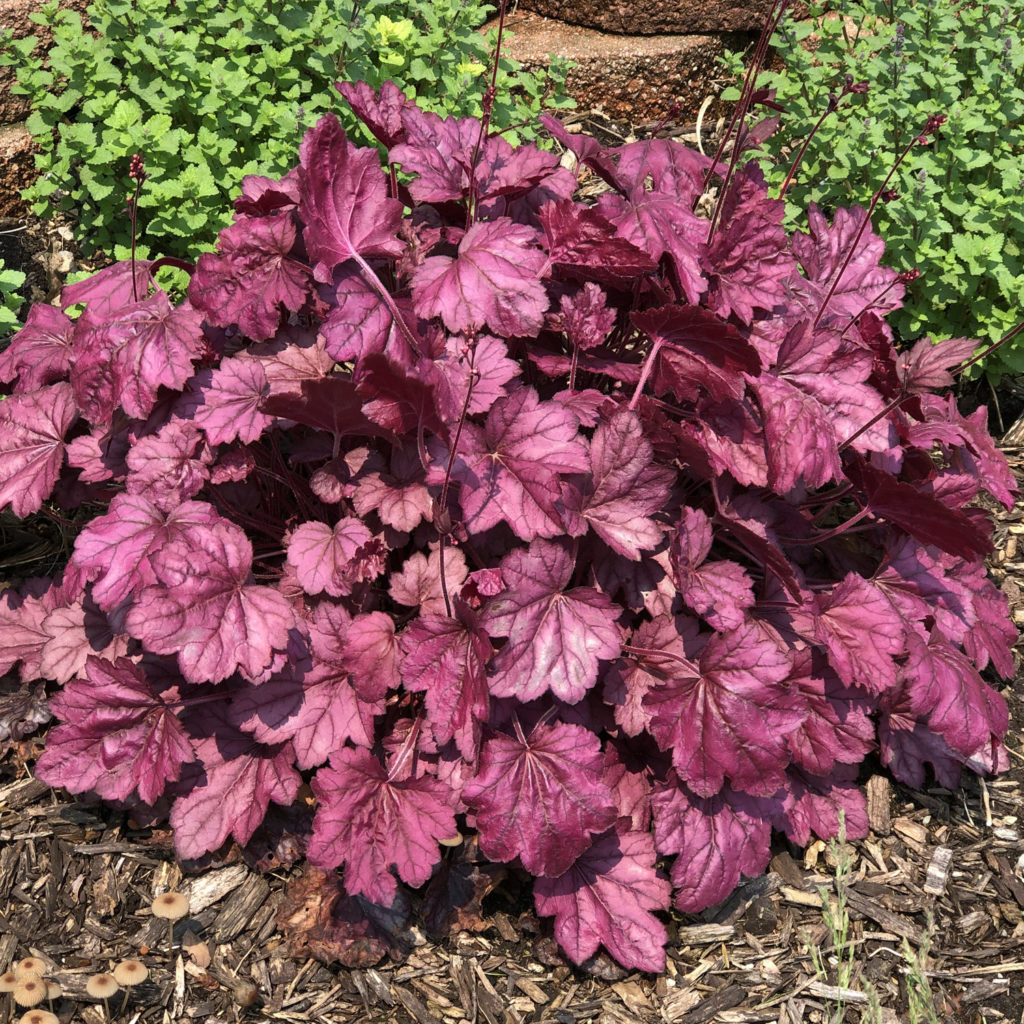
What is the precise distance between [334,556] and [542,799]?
0.74m

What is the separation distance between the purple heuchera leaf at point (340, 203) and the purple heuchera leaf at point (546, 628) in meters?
0.84

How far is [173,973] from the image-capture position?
2605mm

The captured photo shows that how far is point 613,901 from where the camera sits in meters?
2.63

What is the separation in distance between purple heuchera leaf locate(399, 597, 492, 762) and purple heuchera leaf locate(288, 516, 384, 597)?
180mm

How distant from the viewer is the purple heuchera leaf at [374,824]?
8.05 ft

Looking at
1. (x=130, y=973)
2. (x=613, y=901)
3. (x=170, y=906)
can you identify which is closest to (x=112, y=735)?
(x=170, y=906)

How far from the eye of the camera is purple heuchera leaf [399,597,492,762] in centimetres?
241

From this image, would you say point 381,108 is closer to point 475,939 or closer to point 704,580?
point 704,580

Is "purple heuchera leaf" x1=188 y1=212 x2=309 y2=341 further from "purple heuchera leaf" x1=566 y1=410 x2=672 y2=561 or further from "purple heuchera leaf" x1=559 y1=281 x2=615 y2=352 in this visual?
"purple heuchera leaf" x1=566 y1=410 x2=672 y2=561

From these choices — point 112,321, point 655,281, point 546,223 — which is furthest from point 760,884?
point 112,321

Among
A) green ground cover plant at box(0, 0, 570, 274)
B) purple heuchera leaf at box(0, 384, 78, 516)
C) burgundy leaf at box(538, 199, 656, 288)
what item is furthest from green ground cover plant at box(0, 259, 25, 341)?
burgundy leaf at box(538, 199, 656, 288)

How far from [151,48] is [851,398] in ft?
9.03

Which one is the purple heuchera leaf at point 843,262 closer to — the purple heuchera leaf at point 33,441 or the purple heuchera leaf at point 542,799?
the purple heuchera leaf at point 542,799

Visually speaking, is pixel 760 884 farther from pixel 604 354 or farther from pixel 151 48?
pixel 151 48
